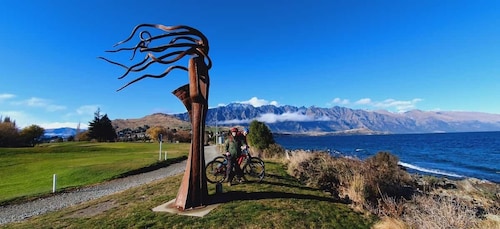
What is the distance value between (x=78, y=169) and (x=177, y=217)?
56.1 ft

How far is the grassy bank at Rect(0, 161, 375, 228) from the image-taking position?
8477 mm

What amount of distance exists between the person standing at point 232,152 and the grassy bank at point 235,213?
0.55m

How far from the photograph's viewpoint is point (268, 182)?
14000 mm

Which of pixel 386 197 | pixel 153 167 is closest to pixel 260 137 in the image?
pixel 153 167

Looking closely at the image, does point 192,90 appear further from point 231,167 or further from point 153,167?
point 153,167

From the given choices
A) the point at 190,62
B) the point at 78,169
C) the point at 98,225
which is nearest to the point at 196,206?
the point at 98,225

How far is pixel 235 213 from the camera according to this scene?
9180mm

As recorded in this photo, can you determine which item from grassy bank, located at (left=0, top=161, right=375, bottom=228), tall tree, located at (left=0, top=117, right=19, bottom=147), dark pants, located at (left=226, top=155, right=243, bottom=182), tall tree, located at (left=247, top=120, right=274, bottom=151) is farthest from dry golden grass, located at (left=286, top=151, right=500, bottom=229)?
tall tree, located at (left=0, top=117, right=19, bottom=147)

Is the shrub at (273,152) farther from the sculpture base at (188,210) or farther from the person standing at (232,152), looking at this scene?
the sculpture base at (188,210)

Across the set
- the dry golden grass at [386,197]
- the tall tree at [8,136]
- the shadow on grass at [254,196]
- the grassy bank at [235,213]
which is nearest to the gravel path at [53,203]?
the grassy bank at [235,213]

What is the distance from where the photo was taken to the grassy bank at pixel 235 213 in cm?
848

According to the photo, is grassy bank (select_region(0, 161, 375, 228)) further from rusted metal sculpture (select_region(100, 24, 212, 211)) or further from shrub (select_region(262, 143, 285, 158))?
shrub (select_region(262, 143, 285, 158))

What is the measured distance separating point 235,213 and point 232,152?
3.70 m

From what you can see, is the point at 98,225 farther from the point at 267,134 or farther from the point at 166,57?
the point at 267,134
